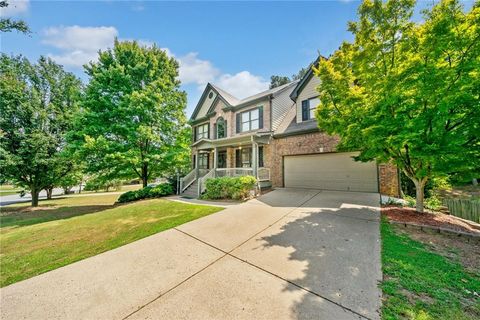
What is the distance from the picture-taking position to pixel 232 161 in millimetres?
15227

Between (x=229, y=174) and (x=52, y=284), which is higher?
(x=229, y=174)

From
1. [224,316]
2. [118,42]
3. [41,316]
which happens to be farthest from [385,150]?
[118,42]

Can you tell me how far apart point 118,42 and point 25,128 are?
30.9ft

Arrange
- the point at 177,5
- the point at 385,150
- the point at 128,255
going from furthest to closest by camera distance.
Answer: the point at 177,5 → the point at 385,150 → the point at 128,255

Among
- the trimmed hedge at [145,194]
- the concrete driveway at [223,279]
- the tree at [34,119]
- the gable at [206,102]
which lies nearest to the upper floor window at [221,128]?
the gable at [206,102]

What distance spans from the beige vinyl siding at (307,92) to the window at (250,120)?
309cm

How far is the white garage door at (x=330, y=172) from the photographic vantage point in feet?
31.4

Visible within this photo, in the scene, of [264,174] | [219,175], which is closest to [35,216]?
[219,175]

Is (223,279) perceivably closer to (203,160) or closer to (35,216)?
(35,216)

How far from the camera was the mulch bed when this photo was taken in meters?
5.09

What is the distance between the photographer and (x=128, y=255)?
4199 millimetres

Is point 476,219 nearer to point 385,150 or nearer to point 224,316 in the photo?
point 385,150

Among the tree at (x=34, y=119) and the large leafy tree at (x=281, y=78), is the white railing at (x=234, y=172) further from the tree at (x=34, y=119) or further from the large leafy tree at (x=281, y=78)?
the large leafy tree at (x=281, y=78)

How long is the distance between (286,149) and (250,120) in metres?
4.02
